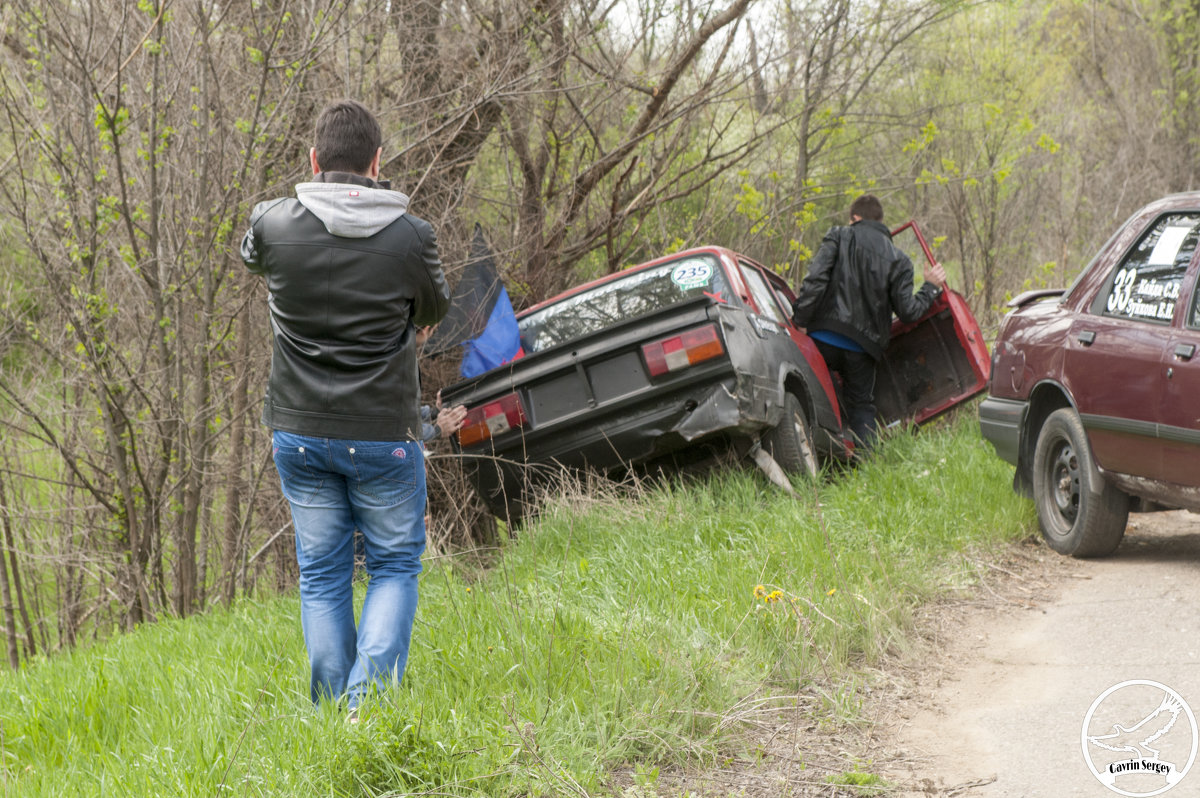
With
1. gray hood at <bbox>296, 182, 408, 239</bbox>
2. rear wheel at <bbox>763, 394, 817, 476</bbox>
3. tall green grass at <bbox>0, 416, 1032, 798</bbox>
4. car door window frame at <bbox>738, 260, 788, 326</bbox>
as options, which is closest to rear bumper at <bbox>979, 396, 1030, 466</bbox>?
tall green grass at <bbox>0, 416, 1032, 798</bbox>

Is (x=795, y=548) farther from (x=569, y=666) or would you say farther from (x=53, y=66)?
(x=53, y=66)

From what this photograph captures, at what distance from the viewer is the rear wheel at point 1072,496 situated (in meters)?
5.83

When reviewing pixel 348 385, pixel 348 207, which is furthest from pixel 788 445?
pixel 348 207

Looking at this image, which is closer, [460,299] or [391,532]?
[391,532]

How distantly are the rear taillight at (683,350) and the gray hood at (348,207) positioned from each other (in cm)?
301

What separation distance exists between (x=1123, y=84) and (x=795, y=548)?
17.5 m

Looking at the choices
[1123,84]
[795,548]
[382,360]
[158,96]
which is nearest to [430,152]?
[158,96]

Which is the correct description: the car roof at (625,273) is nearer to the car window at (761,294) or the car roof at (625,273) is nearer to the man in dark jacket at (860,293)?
the car window at (761,294)

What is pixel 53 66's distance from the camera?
7.25 meters

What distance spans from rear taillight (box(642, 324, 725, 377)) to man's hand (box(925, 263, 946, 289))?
2.75m

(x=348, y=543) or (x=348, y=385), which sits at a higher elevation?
(x=348, y=385)

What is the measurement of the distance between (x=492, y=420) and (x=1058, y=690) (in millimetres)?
3584

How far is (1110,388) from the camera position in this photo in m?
5.61

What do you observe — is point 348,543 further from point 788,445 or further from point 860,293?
point 860,293
